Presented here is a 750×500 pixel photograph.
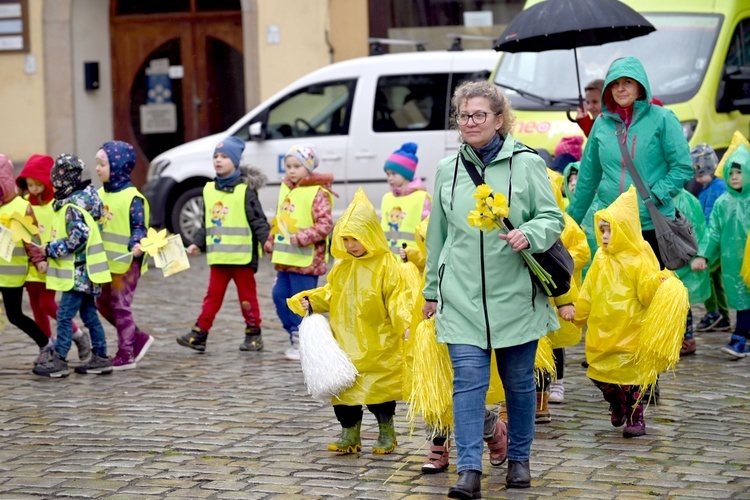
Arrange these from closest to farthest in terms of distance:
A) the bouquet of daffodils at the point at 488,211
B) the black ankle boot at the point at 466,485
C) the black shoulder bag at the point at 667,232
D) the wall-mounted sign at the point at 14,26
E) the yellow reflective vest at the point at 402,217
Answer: the bouquet of daffodils at the point at 488,211
the black ankle boot at the point at 466,485
the black shoulder bag at the point at 667,232
the yellow reflective vest at the point at 402,217
the wall-mounted sign at the point at 14,26

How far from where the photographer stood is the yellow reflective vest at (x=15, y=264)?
30.2 ft

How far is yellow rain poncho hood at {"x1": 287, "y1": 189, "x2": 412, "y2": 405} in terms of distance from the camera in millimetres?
6465

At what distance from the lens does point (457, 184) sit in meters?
5.77

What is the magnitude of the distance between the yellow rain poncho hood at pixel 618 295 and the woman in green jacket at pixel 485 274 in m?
1.06

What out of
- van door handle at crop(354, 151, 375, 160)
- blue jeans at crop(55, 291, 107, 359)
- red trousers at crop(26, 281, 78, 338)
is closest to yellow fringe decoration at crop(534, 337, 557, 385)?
blue jeans at crop(55, 291, 107, 359)

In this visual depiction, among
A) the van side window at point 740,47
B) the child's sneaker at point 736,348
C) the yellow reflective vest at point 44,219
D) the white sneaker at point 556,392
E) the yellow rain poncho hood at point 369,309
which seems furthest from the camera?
the van side window at point 740,47

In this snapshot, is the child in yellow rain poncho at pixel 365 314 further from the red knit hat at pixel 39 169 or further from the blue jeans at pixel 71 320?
the red knit hat at pixel 39 169

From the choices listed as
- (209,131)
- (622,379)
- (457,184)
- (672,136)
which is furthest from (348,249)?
(209,131)

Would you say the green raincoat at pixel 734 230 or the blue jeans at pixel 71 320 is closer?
the blue jeans at pixel 71 320

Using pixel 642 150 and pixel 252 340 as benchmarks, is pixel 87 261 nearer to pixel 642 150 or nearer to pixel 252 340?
pixel 252 340

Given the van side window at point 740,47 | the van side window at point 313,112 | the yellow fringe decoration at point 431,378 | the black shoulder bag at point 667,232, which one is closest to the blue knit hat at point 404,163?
the black shoulder bag at point 667,232

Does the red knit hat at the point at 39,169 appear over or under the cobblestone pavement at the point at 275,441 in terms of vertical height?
over

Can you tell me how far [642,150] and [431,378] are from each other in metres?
2.30

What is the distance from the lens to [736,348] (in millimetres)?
9117
